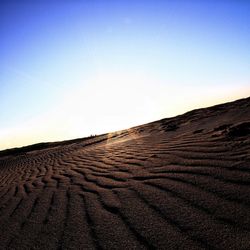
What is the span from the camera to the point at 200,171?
2.97 metres

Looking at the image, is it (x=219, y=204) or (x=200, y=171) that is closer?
(x=219, y=204)

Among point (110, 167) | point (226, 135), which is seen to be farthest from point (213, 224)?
point (110, 167)

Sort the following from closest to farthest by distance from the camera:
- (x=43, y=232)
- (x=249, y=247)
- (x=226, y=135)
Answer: (x=249, y=247)
(x=43, y=232)
(x=226, y=135)

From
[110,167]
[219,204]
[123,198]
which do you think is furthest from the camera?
[110,167]

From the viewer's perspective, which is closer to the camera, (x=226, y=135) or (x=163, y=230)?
(x=163, y=230)

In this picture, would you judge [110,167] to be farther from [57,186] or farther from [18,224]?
[18,224]

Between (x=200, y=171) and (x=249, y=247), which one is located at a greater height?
(x=200, y=171)

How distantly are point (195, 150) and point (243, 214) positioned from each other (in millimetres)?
2017

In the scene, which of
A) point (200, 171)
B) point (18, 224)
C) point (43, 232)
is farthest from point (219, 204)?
point (18, 224)

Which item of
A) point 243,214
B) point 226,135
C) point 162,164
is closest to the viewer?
point 243,214

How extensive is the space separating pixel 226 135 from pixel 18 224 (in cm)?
298

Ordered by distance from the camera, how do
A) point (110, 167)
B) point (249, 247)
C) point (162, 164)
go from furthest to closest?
1. point (110, 167)
2. point (162, 164)
3. point (249, 247)

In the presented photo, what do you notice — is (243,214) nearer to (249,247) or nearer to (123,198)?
(249,247)

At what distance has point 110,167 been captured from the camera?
4695mm
